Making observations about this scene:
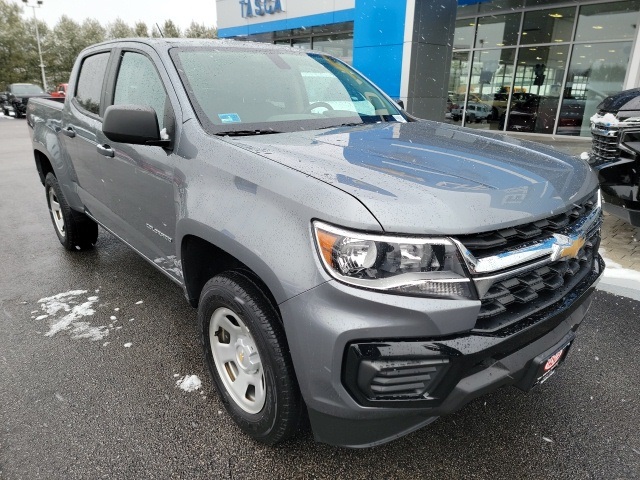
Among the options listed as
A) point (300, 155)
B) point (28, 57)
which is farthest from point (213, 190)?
point (28, 57)

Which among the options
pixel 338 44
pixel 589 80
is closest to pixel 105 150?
pixel 589 80

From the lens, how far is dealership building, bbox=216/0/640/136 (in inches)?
387

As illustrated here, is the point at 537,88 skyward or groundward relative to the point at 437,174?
skyward

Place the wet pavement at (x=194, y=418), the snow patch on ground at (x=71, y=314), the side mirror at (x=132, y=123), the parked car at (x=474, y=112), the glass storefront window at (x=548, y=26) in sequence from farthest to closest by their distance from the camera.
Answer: the parked car at (x=474, y=112) → the glass storefront window at (x=548, y=26) → the snow patch on ground at (x=71, y=314) → the side mirror at (x=132, y=123) → the wet pavement at (x=194, y=418)

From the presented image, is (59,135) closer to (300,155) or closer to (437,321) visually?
(300,155)

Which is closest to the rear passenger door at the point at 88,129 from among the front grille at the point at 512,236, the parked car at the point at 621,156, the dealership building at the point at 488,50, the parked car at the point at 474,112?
the front grille at the point at 512,236

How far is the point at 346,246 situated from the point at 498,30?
1373cm

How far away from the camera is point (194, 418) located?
2.29 metres

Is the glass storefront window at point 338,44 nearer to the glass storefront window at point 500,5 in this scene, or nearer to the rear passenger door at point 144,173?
the glass storefront window at point 500,5

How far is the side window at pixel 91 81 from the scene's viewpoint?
3.38m

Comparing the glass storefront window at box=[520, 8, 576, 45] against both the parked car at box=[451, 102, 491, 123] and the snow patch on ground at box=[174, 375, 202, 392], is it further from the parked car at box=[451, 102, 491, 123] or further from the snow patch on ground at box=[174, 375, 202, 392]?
the snow patch on ground at box=[174, 375, 202, 392]

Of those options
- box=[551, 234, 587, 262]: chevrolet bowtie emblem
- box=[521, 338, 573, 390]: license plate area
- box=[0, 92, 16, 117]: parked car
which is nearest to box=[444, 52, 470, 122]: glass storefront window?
box=[551, 234, 587, 262]: chevrolet bowtie emblem

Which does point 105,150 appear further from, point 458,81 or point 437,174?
point 458,81

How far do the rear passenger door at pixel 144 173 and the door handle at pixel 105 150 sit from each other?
1 cm
